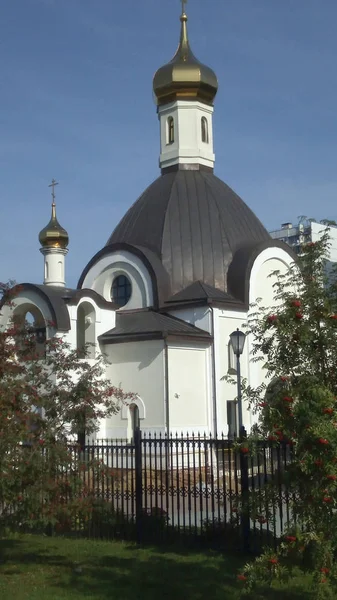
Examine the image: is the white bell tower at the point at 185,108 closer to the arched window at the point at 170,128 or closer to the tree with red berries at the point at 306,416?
the arched window at the point at 170,128

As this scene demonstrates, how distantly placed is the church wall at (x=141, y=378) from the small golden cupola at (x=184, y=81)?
1088 cm

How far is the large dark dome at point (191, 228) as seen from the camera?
75.7 feet

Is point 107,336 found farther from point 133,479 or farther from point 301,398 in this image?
point 301,398

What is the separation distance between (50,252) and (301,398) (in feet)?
74.2

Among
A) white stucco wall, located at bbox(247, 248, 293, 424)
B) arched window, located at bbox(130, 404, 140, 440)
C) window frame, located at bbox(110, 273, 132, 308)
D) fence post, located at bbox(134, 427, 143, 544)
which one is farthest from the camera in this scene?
window frame, located at bbox(110, 273, 132, 308)

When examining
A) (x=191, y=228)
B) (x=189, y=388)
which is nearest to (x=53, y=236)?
(x=191, y=228)

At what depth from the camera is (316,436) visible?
18.9 ft

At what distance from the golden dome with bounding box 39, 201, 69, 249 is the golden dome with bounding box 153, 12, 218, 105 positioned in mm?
6096

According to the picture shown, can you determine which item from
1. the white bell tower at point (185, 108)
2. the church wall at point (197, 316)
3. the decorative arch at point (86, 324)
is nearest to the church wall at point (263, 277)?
the church wall at point (197, 316)

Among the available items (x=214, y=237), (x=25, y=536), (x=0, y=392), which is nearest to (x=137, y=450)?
(x=25, y=536)

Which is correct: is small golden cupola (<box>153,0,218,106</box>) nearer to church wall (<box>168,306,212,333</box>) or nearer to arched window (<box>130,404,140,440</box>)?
church wall (<box>168,306,212,333</box>)

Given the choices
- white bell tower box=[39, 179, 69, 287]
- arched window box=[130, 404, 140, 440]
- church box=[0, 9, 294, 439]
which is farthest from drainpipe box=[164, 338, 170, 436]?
Answer: white bell tower box=[39, 179, 69, 287]

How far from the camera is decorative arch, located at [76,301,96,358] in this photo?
22.5m

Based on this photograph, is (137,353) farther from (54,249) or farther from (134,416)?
(54,249)
